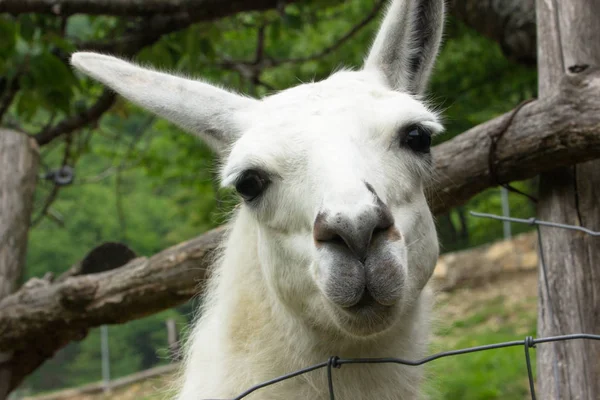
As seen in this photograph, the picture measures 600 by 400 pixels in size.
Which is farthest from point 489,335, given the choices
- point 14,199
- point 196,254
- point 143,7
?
point 14,199

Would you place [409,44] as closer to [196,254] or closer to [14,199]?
[196,254]

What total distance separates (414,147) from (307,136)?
466 mm

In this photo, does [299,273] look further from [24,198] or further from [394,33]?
[24,198]

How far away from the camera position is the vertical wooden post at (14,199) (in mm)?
5152

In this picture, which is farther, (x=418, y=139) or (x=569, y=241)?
(x=569, y=241)

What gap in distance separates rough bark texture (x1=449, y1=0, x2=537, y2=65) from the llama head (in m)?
2.54

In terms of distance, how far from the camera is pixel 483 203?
46.4 ft

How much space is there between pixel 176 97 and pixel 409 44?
1103 millimetres

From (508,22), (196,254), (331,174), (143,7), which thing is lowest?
(331,174)

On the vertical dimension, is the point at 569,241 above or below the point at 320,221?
above

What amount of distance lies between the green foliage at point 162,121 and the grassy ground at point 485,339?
0.34 meters

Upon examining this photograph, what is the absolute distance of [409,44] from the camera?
3266mm

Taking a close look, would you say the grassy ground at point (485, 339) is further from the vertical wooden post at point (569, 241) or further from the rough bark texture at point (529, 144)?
the rough bark texture at point (529, 144)

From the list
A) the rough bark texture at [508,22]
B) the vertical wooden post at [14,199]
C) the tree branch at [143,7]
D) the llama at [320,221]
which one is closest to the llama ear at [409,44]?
the llama at [320,221]
